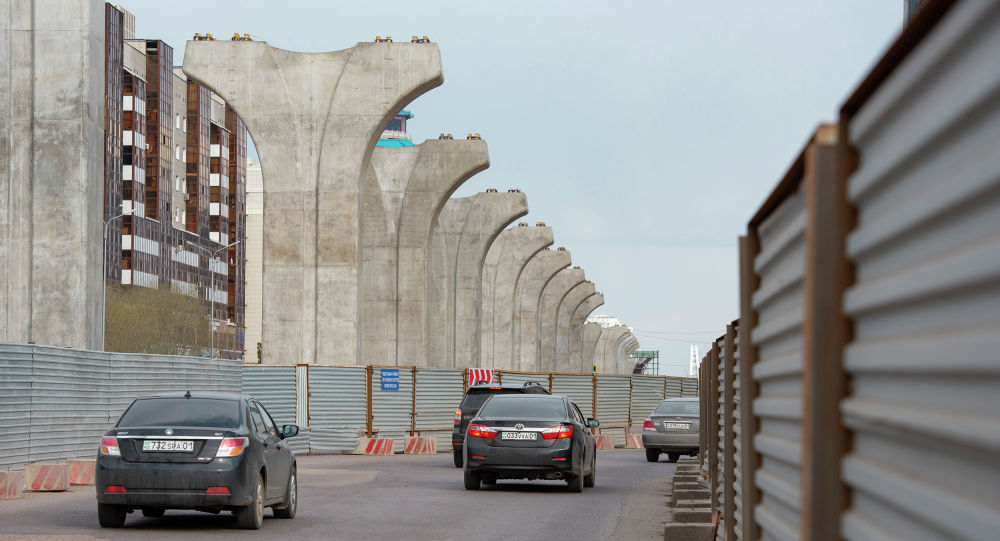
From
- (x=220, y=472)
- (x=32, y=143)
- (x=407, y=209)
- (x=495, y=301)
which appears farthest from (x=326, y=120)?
(x=495, y=301)

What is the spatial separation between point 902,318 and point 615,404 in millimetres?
46969

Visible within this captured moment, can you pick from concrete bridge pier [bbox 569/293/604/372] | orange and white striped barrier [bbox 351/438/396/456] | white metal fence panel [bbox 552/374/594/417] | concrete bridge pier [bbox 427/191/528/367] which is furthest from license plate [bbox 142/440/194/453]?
concrete bridge pier [bbox 569/293/604/372]

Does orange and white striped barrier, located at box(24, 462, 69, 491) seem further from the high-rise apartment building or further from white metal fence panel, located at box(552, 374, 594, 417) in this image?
the high-rise apartment building

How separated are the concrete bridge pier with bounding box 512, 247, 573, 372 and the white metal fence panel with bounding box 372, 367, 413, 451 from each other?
180ft

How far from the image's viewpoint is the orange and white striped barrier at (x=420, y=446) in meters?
36.5

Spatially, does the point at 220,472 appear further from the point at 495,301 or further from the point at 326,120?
the point at 495,301

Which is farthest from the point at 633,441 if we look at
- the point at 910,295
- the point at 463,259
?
the point at 910,295

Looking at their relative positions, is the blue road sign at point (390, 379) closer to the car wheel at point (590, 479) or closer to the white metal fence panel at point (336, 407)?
the white metal fence panel at point (336, 407)

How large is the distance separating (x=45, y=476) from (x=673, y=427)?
17142mm

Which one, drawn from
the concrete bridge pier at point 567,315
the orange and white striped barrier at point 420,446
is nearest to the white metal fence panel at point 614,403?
the orange and white striped barrier at point 420,446

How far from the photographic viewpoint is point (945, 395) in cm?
232

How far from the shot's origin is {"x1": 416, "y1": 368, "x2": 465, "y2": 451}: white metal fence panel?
127ft

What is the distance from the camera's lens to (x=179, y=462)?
1400 centimetres

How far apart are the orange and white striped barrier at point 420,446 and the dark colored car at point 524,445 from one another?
1531 centimetres
